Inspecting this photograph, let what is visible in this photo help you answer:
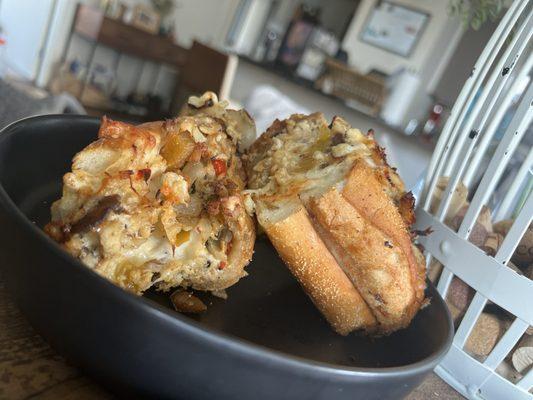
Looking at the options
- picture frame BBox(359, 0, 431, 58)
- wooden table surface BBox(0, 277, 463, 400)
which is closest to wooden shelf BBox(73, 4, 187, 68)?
picture frame BBox(359, 0, 431, 58)

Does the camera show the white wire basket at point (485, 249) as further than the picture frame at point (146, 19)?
No

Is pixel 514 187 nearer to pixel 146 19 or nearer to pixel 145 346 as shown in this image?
pixel 145 346

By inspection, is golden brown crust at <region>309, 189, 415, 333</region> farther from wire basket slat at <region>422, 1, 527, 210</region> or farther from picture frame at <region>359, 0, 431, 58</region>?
picture frame at <region>359, 0, 431, 58</region>

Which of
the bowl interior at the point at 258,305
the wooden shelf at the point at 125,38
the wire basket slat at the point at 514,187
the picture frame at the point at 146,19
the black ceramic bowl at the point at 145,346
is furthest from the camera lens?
the picture frame at the point at 146,19

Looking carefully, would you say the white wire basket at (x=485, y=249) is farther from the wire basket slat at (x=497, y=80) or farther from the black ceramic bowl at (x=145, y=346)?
the black ceramic bowl at (x=145, y=346)

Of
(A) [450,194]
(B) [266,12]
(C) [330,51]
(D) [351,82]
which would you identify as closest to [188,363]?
(A) [450,194]

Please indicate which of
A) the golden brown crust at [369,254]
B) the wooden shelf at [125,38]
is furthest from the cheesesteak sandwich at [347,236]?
the wooden shelf at [125,38]

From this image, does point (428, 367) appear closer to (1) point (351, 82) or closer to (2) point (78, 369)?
A: (2) point (78, 369)
